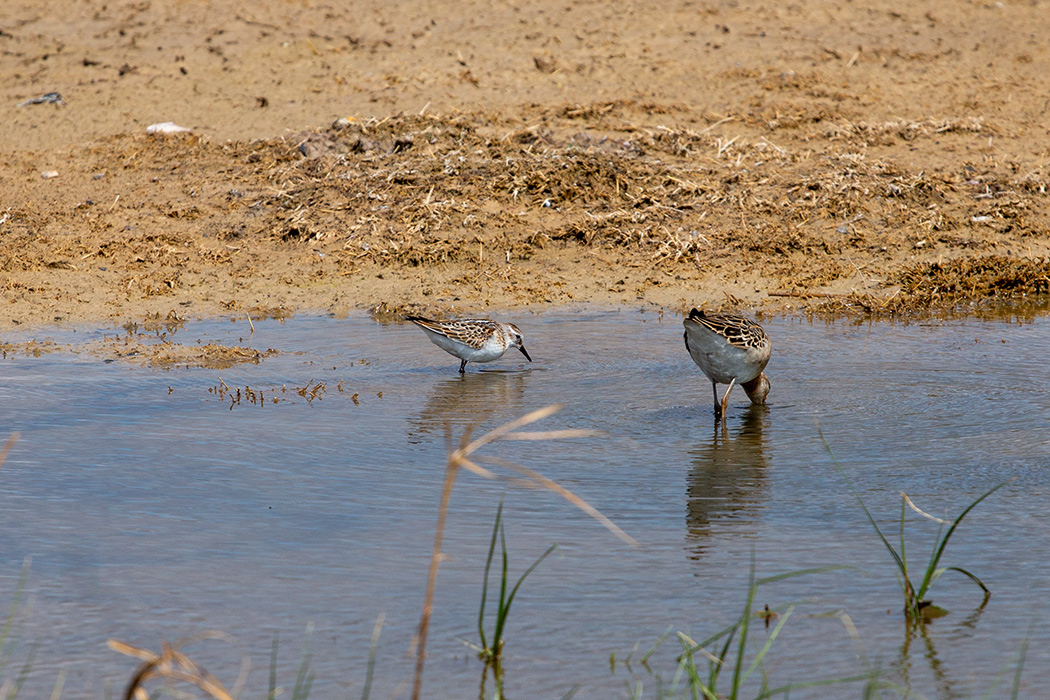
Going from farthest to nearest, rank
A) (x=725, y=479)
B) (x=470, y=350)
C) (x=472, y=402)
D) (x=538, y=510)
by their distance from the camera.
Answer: (x=470, y=350) → (x=472, y=402) → (x=725, y=479) → (x=538, y=510)

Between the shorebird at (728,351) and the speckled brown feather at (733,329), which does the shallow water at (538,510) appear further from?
the speckled brown feather at (733,329)

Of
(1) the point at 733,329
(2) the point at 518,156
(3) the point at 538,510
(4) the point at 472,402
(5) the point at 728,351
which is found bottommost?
(3) the point at 538,510

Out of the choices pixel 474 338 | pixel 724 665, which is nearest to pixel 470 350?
pixel 474 338

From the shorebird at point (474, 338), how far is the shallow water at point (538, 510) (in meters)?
0.21

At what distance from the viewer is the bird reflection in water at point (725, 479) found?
5496 mm

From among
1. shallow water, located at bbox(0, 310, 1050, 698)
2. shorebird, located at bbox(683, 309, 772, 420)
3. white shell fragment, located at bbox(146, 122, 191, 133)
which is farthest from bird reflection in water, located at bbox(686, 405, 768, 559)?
white shell fragment, located at bbox(146, 122, 191, 133)

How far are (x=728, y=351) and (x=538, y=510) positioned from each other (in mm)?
2299

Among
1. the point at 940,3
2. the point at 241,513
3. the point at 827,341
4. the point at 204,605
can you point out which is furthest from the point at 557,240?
the point at 940,3

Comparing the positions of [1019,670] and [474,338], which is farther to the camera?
[474,338]

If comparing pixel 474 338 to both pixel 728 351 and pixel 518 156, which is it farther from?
pixel 518 156

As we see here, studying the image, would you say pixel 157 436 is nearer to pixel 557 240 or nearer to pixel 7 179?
pixel 557 240

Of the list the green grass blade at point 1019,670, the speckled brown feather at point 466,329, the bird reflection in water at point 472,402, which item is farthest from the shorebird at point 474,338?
the green grass blade at point 1019,670

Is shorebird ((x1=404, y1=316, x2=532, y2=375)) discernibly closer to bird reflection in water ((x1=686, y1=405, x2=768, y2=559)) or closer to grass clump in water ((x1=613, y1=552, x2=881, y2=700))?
bird reflection in water ((x1=686, y1=405, x2=768, y2=559))

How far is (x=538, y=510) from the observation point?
18.4 feet
